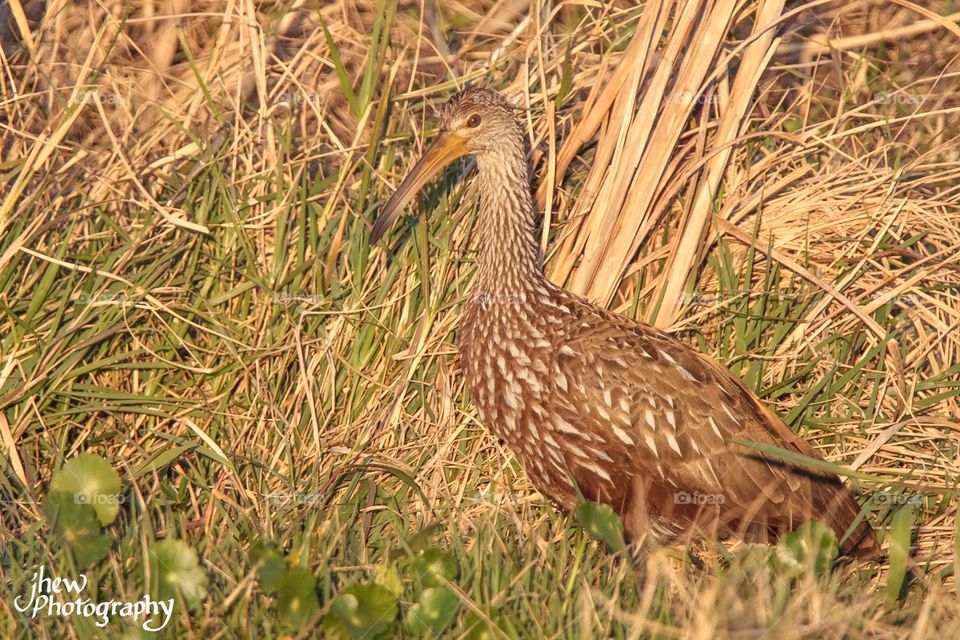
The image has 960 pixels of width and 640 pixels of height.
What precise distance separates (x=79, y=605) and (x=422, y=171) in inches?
81.7

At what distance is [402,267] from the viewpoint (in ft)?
17.0

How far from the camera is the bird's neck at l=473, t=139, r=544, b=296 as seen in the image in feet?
15.3

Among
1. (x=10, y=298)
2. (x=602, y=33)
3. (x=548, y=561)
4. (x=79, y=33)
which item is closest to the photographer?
(x=548, y=561)

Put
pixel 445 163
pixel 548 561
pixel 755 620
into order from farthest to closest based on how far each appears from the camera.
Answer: pixel 445 163 < pixel 548 561 < pixel 755 620

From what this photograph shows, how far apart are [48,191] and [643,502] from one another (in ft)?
9.93

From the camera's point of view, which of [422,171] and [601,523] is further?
[422,171]

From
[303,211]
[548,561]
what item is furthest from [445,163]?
[548,561]

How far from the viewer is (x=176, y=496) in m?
4.89

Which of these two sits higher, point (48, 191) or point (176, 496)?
point (48, 191)

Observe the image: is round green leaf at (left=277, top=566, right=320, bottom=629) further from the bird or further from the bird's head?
the bird's head

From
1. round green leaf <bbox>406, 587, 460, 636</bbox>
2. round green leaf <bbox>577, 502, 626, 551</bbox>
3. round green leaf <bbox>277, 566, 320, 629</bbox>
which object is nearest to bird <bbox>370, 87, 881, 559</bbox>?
round green leaf <bbox>577, 502, 626, 551</bbox>

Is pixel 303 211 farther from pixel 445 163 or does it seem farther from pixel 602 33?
pixel 602 33

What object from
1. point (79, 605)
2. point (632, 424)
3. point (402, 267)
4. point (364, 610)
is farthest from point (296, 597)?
point (402, 267)

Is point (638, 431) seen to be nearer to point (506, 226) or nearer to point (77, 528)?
point (506, 226)
